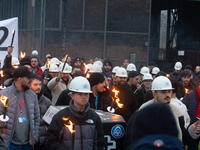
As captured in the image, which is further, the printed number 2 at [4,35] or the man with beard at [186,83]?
the man with beard at [186,83]

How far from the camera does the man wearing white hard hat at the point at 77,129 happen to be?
149 inches

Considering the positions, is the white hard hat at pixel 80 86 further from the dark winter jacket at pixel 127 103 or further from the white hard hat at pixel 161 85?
the dark winter jacket at pixel 127 103

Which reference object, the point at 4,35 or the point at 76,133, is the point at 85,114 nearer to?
the point at 76,133

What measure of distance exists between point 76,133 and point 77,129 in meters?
0.05

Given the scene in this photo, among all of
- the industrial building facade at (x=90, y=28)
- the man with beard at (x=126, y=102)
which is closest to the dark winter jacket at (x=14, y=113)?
the man with beard at (x=126, y=102)

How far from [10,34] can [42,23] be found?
14.8 meters

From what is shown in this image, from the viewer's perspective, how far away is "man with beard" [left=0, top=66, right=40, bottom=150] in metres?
4.88

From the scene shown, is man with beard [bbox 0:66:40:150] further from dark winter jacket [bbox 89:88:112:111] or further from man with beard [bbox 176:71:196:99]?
man with beard [bbox 176:71:196:99]

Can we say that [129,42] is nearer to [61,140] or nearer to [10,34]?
[10,34]

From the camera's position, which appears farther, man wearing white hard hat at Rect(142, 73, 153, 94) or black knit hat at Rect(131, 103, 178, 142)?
man wearing white hard hat at Rect(142, 73, 153, 94)

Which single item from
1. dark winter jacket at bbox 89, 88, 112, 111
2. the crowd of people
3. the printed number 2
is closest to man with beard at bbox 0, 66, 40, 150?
the crowd of people

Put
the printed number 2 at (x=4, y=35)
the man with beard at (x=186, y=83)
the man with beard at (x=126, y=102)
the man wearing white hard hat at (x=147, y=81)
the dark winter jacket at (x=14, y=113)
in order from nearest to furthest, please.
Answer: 1. the dark winter jacket at (x=14, y=113)
2. the man with beard at (x=126, y=102)
3. the printed number 2 at (x=4, y=35)
4. the man with beard at (x=186, y=83)
5. the man wearing white hard hat at (x=147, y=81)

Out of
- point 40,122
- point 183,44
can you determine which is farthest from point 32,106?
point 183,44

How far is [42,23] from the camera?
22.0 meters
